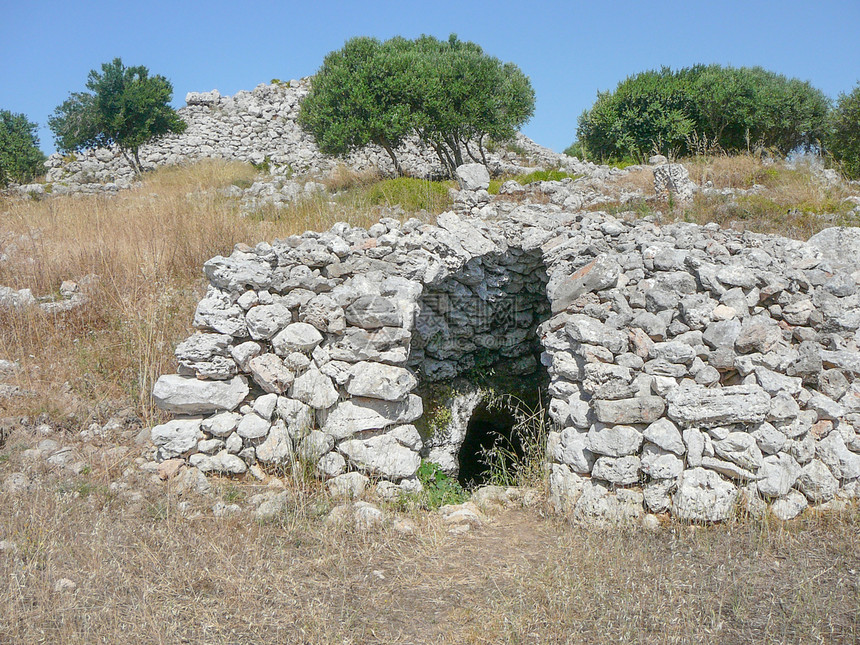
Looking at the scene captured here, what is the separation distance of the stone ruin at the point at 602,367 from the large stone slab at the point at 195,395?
0.01 m

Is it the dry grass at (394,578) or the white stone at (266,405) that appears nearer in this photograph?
the dry grass at (394,578)

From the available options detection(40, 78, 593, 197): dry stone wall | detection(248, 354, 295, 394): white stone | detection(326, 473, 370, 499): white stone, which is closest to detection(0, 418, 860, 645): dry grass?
detection(326, 473, 370, 499): white stone

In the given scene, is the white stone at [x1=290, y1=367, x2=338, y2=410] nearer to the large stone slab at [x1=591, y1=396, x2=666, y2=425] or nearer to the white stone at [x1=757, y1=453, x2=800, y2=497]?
the large stone slab at [x1=591, y1=396, x2=666, y2=425]

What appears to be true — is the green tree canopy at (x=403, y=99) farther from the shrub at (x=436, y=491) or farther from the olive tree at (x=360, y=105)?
the shrub at (x=436, y=491)

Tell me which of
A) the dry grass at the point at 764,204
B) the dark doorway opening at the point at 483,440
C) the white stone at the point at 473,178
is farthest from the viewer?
the white stone at the point at 473,178

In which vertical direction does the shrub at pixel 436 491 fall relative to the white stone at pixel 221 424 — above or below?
below

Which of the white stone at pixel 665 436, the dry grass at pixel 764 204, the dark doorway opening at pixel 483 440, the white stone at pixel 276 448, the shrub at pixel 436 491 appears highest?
the dry grass at pixel 764 204

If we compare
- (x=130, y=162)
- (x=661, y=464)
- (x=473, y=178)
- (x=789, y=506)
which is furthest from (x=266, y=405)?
(x=130, y=162)

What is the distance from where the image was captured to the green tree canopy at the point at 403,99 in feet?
40.9

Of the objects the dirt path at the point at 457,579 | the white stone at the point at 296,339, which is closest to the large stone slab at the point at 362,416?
the white stone at the point at 296,339

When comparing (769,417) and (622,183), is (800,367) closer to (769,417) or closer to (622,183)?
(769,417)

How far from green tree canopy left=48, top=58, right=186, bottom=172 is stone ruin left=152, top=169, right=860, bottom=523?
16.4 meters

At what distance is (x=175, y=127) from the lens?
20.2m

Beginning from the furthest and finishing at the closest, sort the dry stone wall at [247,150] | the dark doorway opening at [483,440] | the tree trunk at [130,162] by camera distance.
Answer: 1. the tree trunk at [130,162]
2. the dry stone wall at [247,150]
3. the dark doorway opening at [483,440]
